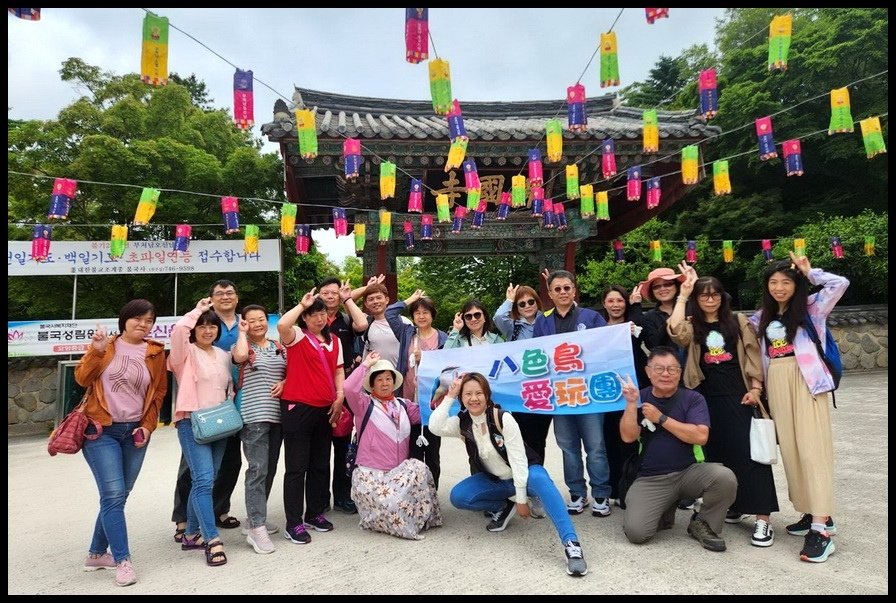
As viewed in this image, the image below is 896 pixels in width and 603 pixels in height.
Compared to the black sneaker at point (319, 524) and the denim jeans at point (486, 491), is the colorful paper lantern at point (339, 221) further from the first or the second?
the denim jeans at point (486, 491)

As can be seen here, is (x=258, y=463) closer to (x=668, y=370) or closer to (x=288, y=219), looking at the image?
(x=668, y=370)

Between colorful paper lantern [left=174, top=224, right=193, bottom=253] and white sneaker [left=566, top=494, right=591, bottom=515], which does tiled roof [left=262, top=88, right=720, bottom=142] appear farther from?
white sneaker [left=566, top=494, right=591, bottom=515]

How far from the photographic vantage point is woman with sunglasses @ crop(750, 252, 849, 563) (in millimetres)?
3332

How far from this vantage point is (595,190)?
9.55 meters

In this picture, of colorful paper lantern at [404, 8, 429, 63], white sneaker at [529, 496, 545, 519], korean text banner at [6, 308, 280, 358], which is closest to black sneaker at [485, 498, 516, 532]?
white sneaker at [529, 496, 545, 519]

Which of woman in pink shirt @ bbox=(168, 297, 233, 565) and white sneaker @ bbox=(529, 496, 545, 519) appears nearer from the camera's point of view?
woman in pink shirt @ bbox=(168, 297, 233, 565)

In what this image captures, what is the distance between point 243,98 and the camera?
5215mm

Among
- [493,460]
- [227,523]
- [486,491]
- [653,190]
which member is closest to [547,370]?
[493,460]

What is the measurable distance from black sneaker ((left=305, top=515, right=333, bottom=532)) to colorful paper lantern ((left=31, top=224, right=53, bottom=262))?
30.7 ft

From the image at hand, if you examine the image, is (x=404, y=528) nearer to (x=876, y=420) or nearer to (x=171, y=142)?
(x=876, y=420)

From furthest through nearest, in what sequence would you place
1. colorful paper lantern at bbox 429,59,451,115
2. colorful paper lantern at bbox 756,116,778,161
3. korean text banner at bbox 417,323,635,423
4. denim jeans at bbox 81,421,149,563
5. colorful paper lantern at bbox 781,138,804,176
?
colorful paper lantern at bbox 781,138,804,176, colorful paper lantern at bbox 756,116,778,161, colorful paper lantern at bbox 429,59,451,115, korean text banner at bbox 417,323,635,423, denim jeans at bbox 81,421,149,563

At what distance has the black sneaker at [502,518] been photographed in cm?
379

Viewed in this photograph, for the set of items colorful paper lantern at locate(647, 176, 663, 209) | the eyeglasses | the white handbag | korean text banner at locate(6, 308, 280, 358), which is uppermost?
colorful paper lantern at locate(647, 176, 663, 209)
